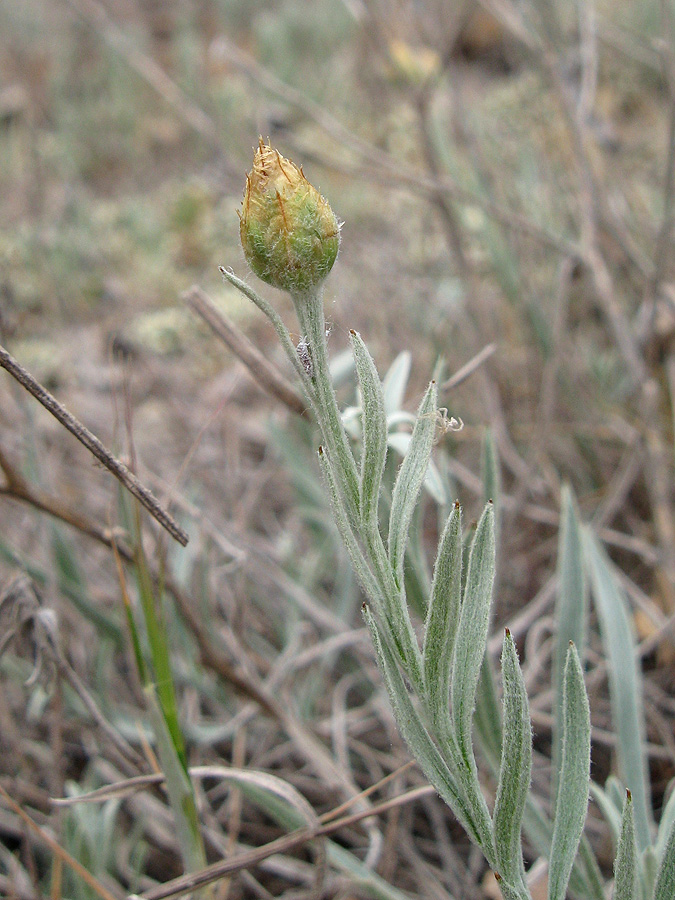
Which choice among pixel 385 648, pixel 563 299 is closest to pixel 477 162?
pixel 563 299

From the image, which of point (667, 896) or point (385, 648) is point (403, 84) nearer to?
point (385, 648)

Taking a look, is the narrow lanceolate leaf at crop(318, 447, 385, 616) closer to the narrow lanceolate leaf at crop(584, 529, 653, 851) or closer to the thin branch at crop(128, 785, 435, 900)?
Result: the thin branch at crop(128, 785, 435, 900)

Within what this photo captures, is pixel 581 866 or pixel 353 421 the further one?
pixel 353 421

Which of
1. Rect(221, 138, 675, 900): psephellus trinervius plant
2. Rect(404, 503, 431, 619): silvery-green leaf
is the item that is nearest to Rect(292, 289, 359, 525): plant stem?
Rect(221, 138, 675, 900): psephellus trinervius plant

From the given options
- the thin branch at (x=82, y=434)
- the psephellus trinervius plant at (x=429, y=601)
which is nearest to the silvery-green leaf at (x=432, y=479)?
the psephellus trinervius plant at (x=429, y=601)

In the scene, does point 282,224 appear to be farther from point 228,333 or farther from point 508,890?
point 508,890

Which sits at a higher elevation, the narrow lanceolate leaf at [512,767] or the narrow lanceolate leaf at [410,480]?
the narrow lanceolate leaf at [410,480]

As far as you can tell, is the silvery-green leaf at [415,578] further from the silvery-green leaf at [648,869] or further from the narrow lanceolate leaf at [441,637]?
the silvery-green leaf at [648,869]

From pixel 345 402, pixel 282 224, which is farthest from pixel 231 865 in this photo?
pixel 282 224
